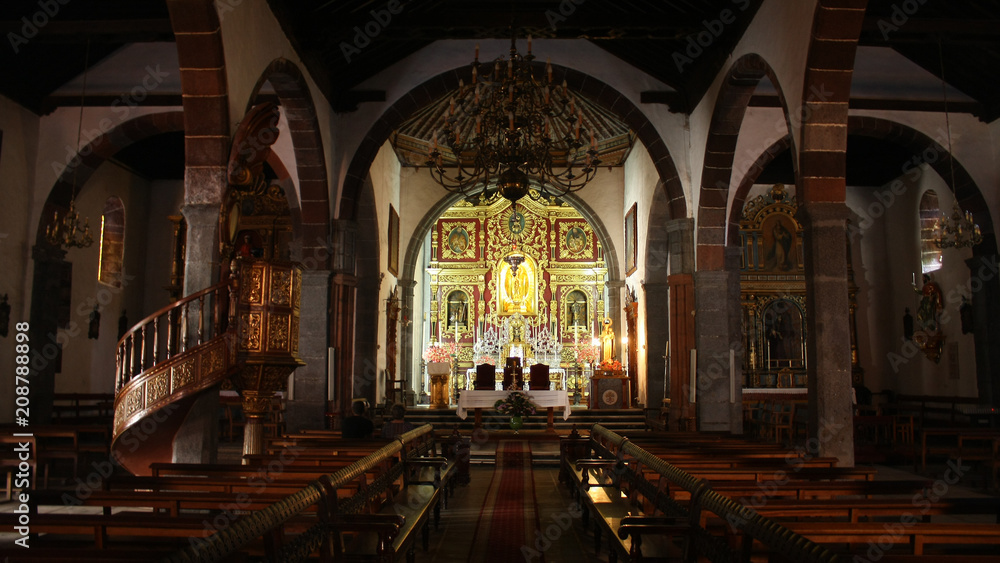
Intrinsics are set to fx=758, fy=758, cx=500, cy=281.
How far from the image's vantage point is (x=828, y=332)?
733 cm

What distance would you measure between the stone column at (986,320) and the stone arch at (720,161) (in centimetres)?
394

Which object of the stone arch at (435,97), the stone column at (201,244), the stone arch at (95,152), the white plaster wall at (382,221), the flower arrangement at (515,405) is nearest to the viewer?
the stone column at (201,244)

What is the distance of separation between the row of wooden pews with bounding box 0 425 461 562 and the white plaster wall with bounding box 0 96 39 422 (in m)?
5.88

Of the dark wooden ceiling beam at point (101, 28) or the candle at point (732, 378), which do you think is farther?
the candle at point (732, 378)

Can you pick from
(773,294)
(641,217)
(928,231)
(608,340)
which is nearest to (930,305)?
(928,231)

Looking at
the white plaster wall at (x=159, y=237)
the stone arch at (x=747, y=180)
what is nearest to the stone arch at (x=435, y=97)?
the stone arch at (x=747, y=180)

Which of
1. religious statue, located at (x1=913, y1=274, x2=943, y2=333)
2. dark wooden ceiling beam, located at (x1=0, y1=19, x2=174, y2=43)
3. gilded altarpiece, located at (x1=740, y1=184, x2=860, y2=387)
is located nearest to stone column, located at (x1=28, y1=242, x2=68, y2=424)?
dark wooden ceiling beam, located at (x1=0, y1=19, x2=174, y2=43)

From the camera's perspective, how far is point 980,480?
364 inches

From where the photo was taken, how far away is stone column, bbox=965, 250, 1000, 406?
37.5 ft

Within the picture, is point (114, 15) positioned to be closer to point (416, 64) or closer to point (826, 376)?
point (416, 64)

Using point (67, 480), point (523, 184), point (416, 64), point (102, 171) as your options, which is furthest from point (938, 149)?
point (102, 171)

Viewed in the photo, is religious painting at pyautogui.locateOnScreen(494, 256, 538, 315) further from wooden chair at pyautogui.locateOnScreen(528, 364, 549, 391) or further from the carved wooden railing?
the carved wooden railing

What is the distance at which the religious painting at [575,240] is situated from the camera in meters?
22.9

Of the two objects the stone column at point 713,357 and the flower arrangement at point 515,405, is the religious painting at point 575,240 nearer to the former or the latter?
the flower arrangement at point 515,405
